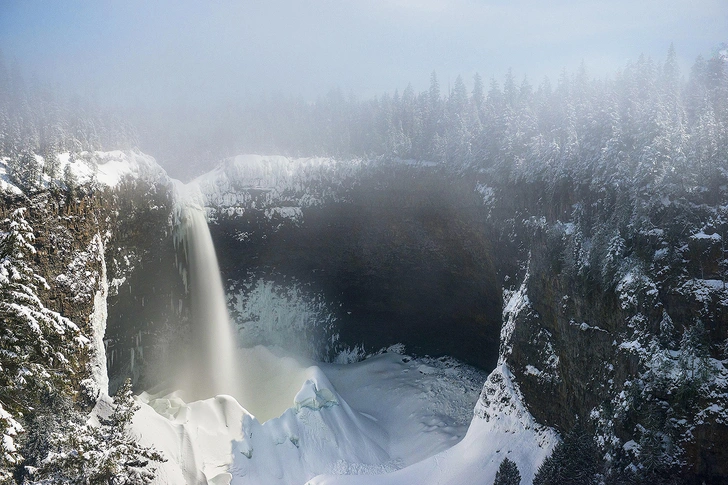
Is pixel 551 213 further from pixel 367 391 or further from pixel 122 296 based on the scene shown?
pixel 122 296

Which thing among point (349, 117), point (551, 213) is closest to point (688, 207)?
point (551, 213)

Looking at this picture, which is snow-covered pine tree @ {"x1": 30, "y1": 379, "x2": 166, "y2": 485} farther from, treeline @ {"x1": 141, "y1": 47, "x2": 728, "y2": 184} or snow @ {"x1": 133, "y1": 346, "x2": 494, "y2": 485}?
treeline @ {"x1": 141, "y1": 47, "x2": 728, "y2": 184}

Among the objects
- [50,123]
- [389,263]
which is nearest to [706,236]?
[389,263]

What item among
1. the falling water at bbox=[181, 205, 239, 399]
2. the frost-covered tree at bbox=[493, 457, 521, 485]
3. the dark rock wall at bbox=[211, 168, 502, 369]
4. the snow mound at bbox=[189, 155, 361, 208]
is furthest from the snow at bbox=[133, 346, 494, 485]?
the snow mound at bbox=[189, 155, 361, 208]

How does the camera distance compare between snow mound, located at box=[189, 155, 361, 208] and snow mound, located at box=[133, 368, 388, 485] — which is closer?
snow mound, located at box=[133, 368, 388, 485]

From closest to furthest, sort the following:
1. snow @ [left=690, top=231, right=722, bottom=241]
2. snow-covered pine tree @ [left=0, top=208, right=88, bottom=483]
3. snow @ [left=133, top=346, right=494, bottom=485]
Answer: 1. snow-covered pine tree @ [left=0, top=208, right=88, bottom=483]
2. snow @ [left=690, top=231, right=722, bottom=241]
3. snow @ [left=133, top=346, right=494, bottom=485]

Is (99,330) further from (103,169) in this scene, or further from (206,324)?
(206,324)

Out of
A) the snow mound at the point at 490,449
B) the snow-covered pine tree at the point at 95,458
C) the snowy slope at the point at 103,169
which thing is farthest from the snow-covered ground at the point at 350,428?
the snow-covered pine tree at the point at 95,458
